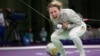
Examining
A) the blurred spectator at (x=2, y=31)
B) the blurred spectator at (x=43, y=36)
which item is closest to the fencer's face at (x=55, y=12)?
the blurred spectator at (x=2, y=31)

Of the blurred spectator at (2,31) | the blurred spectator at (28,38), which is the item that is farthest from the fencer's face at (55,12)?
the blurred spectator at (28,38)

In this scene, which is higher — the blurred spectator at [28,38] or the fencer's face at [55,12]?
the fencer's face at [55,12]

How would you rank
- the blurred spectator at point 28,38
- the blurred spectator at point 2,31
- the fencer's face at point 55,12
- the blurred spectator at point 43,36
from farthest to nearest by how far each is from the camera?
1. the blurred spectator at point 43,36
2. the blurred spectator at point 28,38
3. the blurred spectator at point 2,31
4. the fencer's face at point 55,12

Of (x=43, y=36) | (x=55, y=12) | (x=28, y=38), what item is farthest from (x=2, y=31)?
(x=55, y=12)

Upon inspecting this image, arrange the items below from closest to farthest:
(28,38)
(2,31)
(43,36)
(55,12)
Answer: (55,12), (2,31), (28,38), (43,36)

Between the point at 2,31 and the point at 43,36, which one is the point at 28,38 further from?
Result: the point at 2,31

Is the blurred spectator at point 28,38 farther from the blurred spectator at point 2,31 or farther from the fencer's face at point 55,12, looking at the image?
the fencer's face at point 55,12

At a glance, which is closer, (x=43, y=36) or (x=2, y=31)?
(x=2, y=31)

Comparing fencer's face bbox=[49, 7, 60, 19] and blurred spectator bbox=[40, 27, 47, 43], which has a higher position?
fencer's face bbox=[49, 7, 60, 19]

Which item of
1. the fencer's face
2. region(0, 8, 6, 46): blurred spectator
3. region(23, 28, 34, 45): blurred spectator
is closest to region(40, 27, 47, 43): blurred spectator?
region(23, 28, 34, 45): blurred spectator

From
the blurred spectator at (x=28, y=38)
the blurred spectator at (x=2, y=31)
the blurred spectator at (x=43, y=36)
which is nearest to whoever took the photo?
the blurred spectator at (x=2, y=31)

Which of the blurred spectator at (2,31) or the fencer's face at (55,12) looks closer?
the fencer's face at (55,12)

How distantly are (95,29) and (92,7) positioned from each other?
1.77 meters

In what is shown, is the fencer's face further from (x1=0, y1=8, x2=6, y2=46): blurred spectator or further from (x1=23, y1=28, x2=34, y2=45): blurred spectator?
(x1=23, y1=28, x2=34, y2=45): blurred spectator
